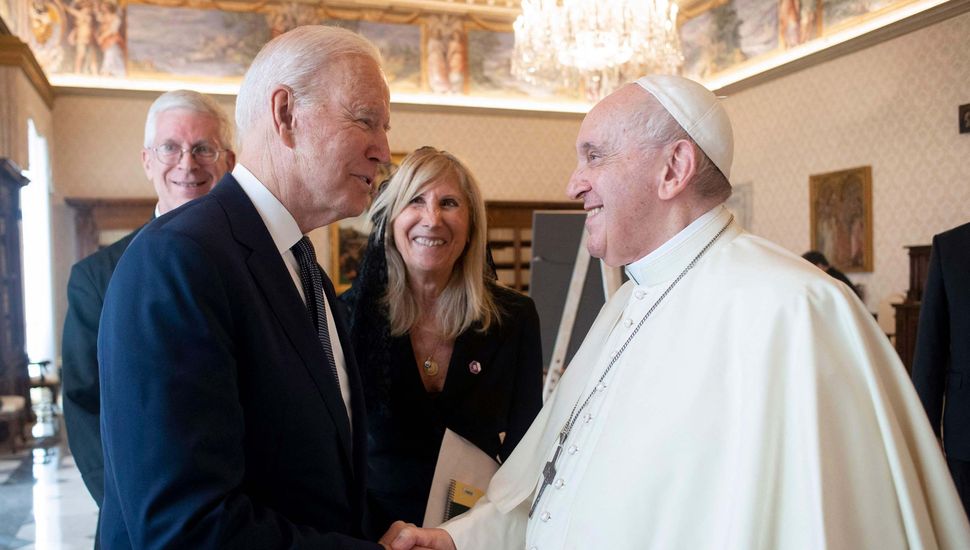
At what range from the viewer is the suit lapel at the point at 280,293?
5.28ft

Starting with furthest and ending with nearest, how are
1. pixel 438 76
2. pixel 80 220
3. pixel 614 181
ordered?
pixel 438 76
pixel 80 220
pixel 614 181

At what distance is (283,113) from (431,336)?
132 centimetres

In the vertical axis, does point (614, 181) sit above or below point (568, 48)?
below

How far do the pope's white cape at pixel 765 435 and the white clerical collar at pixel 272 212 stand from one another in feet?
2.87

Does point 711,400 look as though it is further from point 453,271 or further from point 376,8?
point 376,8

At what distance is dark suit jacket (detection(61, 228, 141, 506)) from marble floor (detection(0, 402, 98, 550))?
3.78 m

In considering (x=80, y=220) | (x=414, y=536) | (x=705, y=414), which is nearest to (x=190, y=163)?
(x=414, y=536)

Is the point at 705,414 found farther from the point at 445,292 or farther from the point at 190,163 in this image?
the point at 190,163

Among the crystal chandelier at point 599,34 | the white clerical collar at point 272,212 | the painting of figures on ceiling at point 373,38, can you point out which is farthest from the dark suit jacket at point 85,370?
the painting of figures on ceiling at point 373,38

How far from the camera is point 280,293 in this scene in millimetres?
1634

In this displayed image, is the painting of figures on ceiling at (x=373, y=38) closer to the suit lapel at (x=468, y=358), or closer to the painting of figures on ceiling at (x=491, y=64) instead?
the painting of figures on ceiling at (x=491, y=64)

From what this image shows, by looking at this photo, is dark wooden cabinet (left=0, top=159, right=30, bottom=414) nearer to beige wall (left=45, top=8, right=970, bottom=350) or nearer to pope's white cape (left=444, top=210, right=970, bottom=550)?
beige wall (left=45, top=8, right=970, bottom=350)

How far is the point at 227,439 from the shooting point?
4.61ft

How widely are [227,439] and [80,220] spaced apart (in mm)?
13220
